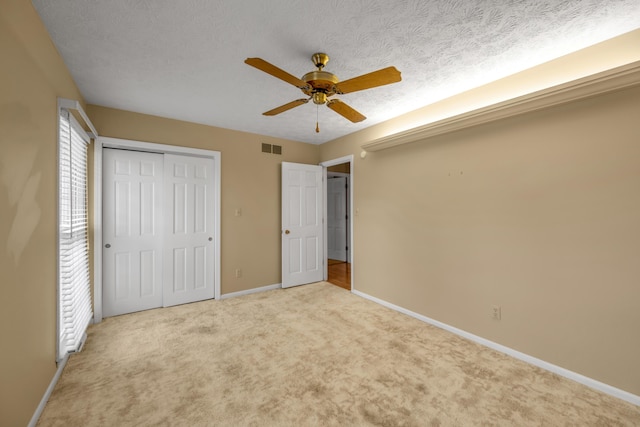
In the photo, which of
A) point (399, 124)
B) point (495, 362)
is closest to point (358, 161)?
point (399, 124)

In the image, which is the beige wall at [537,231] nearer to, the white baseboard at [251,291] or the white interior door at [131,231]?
the white baseboard at [251,291]

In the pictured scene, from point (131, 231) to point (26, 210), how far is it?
6.48 ft

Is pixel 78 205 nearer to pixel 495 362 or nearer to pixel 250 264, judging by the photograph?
pixel 250 264

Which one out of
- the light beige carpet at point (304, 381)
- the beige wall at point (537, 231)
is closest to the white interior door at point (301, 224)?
the light beige carpet at point (304, 381)

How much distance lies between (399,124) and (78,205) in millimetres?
3758

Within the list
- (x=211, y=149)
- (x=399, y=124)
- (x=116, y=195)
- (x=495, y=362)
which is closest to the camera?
(x=495, y=362)

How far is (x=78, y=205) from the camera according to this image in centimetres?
270

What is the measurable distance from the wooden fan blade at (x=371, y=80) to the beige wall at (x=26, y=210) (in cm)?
187

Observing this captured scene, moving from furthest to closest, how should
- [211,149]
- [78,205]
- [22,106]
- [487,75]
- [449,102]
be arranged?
[211,149], [449,102], [78,205], [487,75], [22,106]

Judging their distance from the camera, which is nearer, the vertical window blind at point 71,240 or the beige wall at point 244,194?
the vertical window blind at point 71,240

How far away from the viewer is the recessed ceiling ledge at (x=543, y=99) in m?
1.77

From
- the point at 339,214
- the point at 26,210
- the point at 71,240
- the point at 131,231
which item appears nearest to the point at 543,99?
the point at 26,210

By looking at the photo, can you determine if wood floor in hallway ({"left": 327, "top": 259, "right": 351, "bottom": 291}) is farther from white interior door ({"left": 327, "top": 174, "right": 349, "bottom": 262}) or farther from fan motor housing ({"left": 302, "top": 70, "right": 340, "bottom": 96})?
fan motor housing ({"left": 302, "top": 70, "right": 340, "bottom": 96})

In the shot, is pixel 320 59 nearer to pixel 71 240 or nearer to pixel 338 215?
pixel 71 240
